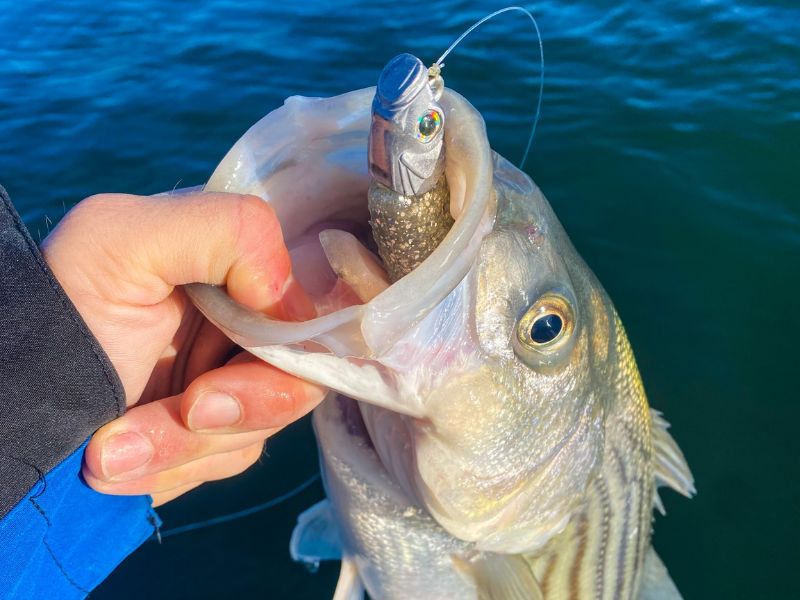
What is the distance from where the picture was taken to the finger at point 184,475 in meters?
1.80

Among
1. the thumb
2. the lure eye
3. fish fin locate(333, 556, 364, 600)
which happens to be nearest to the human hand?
the thumb

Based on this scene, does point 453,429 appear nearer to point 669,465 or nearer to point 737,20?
point 669,465

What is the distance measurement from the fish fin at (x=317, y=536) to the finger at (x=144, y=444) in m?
1.02

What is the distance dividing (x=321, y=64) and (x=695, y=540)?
5574 millimetres

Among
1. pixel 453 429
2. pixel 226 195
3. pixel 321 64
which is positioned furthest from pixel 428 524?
pixel 321 64

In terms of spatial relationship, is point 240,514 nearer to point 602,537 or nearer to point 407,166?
point 602,537

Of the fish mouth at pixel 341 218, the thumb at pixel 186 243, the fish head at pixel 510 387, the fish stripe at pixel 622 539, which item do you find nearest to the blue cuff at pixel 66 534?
the thumb at pixel 186 243

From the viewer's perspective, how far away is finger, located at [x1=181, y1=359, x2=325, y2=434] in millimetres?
1713

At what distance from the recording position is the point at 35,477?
62.0 inches

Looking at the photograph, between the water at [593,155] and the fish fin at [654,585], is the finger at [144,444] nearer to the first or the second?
the water at [593,155]

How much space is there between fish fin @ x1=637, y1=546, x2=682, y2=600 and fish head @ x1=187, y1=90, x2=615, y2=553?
67 centimetres

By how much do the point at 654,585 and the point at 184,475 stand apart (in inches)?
70.6

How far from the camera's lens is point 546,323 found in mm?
1805

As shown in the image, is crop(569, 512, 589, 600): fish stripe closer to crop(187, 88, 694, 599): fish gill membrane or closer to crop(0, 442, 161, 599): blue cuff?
crop(187, 88, 694, 599): fish gill membrane
